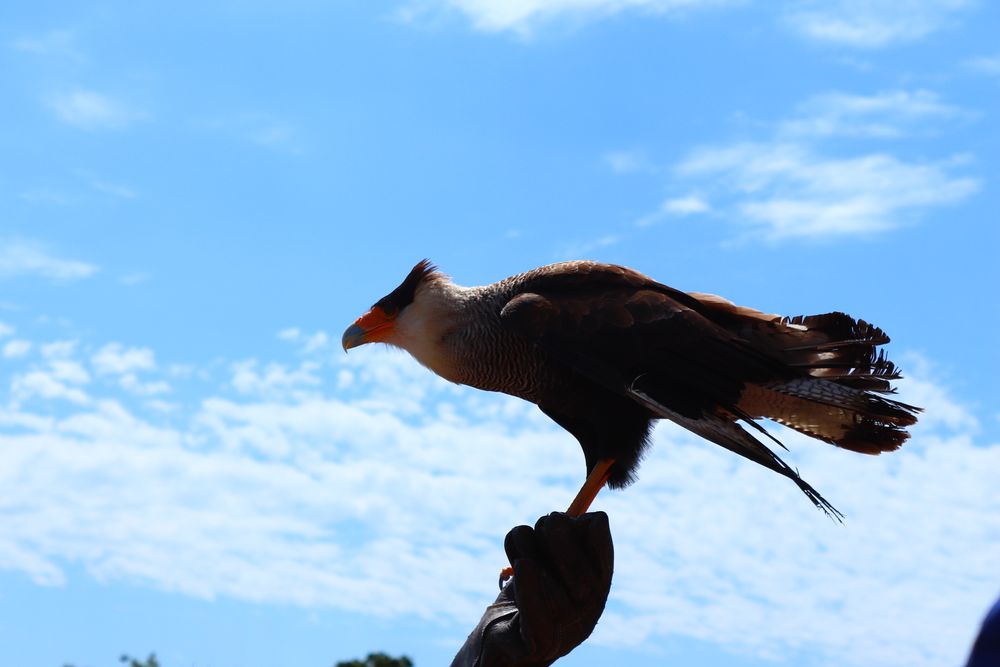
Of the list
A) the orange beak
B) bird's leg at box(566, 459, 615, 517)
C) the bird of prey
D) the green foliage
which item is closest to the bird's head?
the orange beak

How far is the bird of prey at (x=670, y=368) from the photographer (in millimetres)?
4559

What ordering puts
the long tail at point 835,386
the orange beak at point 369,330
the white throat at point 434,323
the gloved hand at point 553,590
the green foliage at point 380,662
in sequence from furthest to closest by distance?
the green foliage at point 380,662 < the orange beak at point 369,330 < the white throat at point 434,323 < the long tail at point 835,386 < the gloved hand at point 553,590

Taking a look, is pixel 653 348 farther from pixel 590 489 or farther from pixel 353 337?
pixel 353 337

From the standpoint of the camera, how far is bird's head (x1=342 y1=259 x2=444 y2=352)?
566 centimetres

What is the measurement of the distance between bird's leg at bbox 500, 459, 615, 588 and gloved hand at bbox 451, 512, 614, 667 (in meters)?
0.99

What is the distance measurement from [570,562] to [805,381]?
1564 millimetres

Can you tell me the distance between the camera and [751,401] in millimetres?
4766

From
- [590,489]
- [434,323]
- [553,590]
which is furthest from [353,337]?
[553,590]

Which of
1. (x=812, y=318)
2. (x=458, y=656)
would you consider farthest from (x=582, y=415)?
(x=458, y=656)

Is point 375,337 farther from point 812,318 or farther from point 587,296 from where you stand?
point 812,318

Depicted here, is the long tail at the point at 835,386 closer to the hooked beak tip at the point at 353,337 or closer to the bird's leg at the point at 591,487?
the bird's leg at the point at 591,487

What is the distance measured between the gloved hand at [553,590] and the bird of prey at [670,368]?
93 centimetres

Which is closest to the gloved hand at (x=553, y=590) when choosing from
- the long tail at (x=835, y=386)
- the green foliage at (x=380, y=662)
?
the long tail at (x=835, y=386)

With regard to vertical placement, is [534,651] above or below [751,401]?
below
